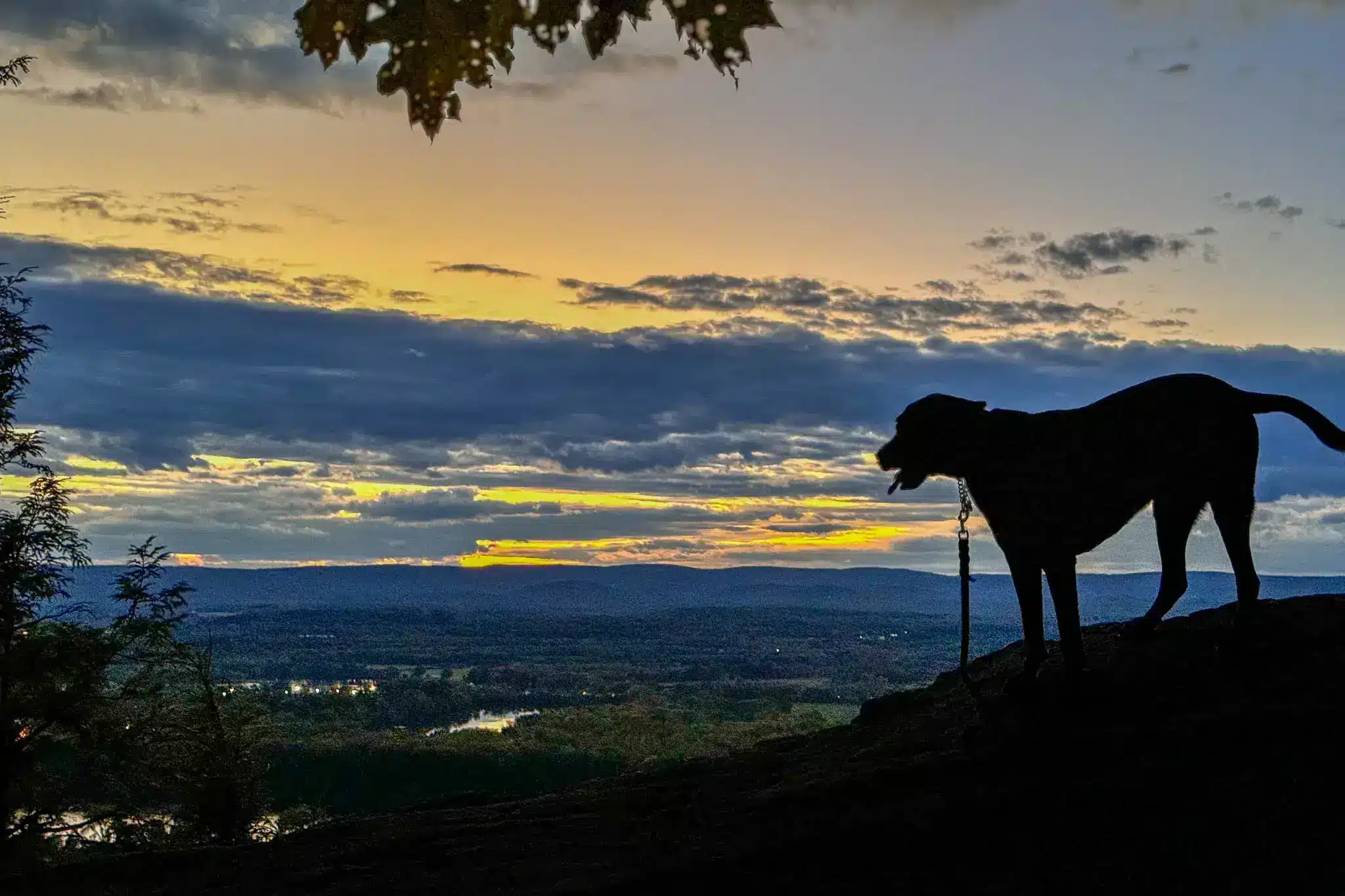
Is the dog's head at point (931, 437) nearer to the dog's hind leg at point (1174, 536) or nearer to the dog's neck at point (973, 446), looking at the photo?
the dog's neck at point (973, 446)

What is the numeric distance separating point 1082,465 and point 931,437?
4.10 ft

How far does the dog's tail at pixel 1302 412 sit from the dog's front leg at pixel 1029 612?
2310 millimetres

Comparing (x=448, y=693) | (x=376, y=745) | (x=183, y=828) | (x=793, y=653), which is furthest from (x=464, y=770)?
(x=793, y=653)

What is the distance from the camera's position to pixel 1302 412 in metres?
9.05

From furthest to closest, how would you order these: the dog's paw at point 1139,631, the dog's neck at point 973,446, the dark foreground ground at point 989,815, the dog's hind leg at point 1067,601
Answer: the dog's paw at point 1139,631, the dog's neck at point 973,446, the dog's hind leg at point 1067,601, the dark foreground ground at point 989,815

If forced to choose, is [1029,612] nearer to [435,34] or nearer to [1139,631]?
[1139,631]

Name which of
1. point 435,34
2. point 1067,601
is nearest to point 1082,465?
point 1067,601

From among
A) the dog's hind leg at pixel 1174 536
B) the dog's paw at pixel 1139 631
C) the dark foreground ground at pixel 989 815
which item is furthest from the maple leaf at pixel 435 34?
the dog's paw at pixel 1139 631

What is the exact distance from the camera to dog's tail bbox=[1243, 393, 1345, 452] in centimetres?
895

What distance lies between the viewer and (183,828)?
91.7ft

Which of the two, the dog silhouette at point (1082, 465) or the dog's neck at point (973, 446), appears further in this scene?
the dog's neck at point (973, 446)

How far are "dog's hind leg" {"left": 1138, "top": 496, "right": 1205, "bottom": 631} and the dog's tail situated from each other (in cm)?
93

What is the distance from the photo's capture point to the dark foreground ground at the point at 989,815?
21.9 ft

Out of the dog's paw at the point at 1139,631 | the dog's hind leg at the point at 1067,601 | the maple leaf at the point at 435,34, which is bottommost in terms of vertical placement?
the dog's paw at the point at 1139,631
